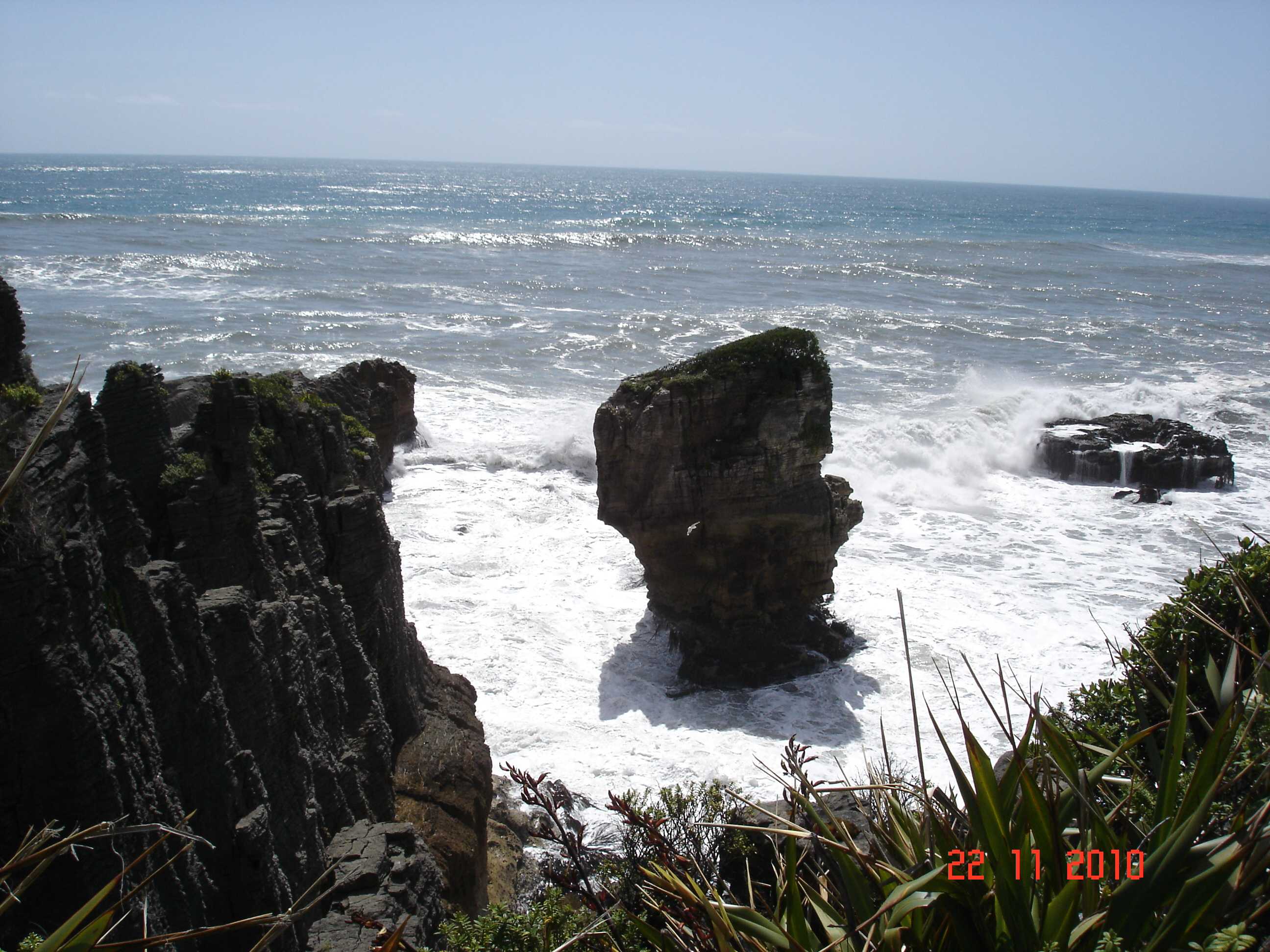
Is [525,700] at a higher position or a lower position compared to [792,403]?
lower

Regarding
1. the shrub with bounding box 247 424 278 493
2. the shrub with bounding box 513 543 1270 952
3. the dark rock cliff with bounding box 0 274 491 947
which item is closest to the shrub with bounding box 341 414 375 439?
the dark rock cliff with bounding box 0 274 491 947

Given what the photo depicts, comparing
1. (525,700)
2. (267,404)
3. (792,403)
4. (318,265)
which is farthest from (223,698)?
(318,265)

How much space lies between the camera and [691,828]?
9.21m

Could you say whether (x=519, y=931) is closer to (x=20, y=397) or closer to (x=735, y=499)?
(x=20, y=397)

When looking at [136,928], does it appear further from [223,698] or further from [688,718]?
[688,718]

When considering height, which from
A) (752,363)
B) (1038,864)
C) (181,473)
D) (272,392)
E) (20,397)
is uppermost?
(20,397)

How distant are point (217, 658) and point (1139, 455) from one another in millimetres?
30549

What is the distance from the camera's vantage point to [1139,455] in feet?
104

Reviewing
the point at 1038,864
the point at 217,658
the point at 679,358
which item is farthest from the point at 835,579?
the point at 679,358

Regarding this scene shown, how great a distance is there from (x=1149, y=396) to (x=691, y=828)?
38.8m

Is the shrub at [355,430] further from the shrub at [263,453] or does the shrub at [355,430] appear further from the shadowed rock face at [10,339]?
the shadowed rock face at [10,339]

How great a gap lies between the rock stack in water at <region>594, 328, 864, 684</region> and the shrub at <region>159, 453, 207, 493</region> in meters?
9.69
